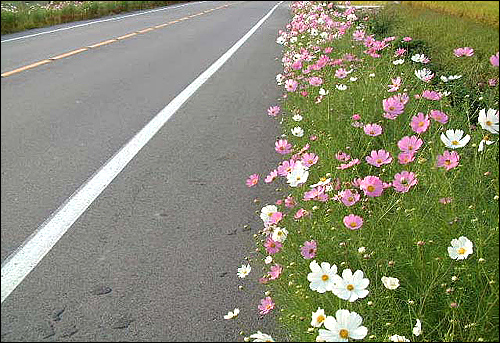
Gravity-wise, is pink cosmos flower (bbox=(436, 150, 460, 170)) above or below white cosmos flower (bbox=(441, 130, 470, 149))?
below

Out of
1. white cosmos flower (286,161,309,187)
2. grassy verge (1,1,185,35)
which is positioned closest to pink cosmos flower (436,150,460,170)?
white cosmos flower (286,161,309,187)

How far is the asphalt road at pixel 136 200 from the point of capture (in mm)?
2818

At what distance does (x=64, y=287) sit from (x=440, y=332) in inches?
67.1

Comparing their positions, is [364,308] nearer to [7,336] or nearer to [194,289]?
[194,289]

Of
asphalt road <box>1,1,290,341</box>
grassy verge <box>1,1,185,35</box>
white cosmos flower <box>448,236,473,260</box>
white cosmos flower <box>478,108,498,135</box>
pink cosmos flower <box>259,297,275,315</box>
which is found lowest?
A: grassy verge <box>1,1,185,35</box>

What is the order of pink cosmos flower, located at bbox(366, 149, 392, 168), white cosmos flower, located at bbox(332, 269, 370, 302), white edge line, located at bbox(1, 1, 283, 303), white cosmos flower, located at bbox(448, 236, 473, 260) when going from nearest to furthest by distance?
white cosmos flower, located at bbox(332, 269, 370, 302) → white cosmos flower, located at bbox(448, 236, 473, 260) → pink cosmos flower, located at bbox(366, 149, 392, 168) → white edge line, located at bbox(1, 1, 283, 303)

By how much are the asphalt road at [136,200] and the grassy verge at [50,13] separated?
777 centimetres

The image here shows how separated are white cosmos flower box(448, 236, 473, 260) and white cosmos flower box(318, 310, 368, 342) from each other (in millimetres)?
488

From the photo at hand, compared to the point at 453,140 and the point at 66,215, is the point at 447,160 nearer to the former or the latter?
the point at 453,140

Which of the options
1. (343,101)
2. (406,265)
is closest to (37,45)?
(343,101)

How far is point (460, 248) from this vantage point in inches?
88.6

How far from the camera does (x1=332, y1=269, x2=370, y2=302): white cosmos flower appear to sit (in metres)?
2.11

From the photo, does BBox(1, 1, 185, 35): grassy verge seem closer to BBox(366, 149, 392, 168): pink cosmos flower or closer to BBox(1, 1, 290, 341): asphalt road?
BBox(1, 1, 290, 341): asphalt road

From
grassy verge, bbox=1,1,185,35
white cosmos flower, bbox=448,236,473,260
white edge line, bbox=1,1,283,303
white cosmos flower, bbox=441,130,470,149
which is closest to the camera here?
white cosmos flower, bbox=448,236,473,260
